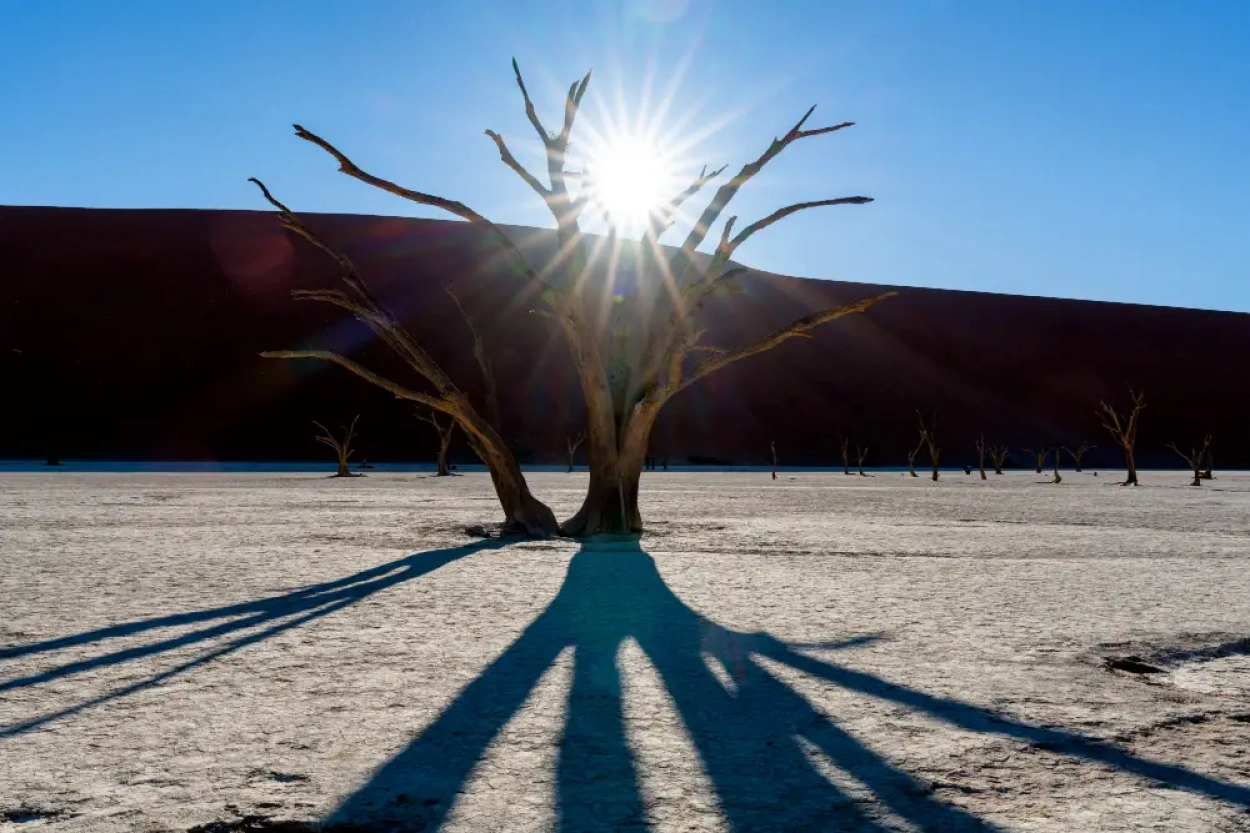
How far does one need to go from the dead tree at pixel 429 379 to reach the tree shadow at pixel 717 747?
20.7ft

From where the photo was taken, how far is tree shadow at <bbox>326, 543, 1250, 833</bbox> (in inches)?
111

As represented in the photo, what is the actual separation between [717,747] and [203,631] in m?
3.35

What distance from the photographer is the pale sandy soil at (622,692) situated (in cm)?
291

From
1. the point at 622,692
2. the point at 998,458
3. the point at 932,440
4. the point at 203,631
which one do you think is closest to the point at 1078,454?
the point at 998,458

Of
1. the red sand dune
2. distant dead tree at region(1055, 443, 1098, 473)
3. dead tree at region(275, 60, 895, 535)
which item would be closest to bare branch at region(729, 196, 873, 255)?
dead tree at region(275, 60, 895, 535)

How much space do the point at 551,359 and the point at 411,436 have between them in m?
11.3

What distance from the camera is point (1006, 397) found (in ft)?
257

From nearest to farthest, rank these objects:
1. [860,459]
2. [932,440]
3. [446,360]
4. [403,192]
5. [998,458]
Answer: [403,192] → [932,440] → [860,459] → [998,458] → [446,360]

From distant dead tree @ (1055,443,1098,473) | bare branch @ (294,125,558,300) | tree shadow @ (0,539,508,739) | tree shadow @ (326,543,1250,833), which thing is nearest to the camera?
tree shadow @ (326,543,1250,833)

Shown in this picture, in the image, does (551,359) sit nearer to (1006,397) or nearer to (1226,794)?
(1006,397)

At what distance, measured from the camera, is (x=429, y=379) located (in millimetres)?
11945

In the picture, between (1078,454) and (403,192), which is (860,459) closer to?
(1078,454)

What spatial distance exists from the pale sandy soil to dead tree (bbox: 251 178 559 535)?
7.81 ft

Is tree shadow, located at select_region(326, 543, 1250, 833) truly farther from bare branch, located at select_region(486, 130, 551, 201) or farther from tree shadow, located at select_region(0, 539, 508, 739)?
bare branch, located at select_region(486, 130, 551, 201)
